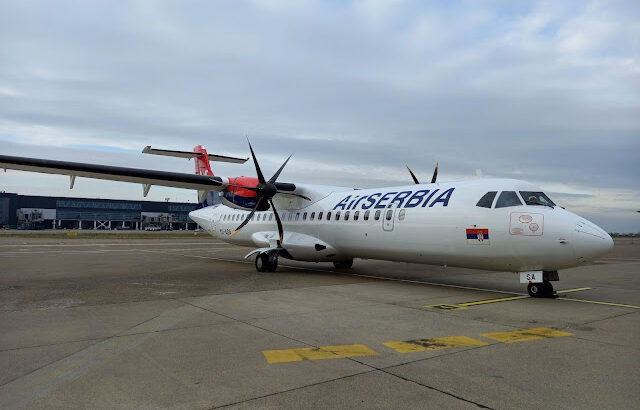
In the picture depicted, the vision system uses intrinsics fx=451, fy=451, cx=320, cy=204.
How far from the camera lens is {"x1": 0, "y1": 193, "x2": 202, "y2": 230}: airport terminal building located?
9181 cm

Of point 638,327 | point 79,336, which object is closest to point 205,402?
point 79,336

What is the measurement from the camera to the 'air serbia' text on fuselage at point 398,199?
12422 mm

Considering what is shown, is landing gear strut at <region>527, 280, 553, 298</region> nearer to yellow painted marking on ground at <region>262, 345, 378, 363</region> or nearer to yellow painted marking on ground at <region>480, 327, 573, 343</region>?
yellow painted marking on ground at <region>480, 327, 573, 343</region>

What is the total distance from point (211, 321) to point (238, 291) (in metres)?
3.80

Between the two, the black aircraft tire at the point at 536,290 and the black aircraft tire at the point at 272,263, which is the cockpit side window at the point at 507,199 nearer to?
the black aircraft tire at the point at 536,290

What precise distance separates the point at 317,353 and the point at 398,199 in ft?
28.2

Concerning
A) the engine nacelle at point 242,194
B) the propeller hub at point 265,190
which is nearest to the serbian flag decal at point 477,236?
the propeller hub at point 265,190

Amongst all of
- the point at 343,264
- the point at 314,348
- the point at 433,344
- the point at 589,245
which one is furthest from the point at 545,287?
the point at 343,264

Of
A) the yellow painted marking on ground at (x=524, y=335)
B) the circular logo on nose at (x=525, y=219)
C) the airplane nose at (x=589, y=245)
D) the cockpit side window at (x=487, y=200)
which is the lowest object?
the yellow painted marking on ground at (x=524, y=335)

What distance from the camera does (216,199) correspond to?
24969mm

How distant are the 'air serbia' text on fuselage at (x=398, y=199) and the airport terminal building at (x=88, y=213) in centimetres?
8461

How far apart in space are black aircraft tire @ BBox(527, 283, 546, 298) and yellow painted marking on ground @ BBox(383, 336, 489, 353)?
4.99 metres

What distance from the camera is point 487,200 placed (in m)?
11.1

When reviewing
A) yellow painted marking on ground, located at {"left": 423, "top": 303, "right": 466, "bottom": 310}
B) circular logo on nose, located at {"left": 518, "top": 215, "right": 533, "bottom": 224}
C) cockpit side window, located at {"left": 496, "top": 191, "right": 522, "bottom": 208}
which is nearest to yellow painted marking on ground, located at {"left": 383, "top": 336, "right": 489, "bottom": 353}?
yellow painted marking on ground, located at {"left": 423, "top": 303, "right": 466, "bottom": 310}
